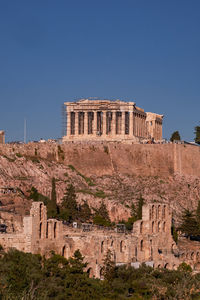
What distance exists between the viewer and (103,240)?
74.4 m

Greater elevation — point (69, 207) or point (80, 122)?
point (80, 122)

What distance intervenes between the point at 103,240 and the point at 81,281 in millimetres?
10354

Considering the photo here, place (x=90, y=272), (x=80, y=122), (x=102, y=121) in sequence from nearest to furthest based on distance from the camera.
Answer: (x=90, y=272) → (x=102, y=121) → (x=80, y=122)

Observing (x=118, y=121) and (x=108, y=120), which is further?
(x=118, y=121)

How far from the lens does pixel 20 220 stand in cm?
7875

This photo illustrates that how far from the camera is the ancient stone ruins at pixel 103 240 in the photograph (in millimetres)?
68125

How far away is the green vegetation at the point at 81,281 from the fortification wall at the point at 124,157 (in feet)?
153

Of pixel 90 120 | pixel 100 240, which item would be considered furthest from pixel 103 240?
pixel 90 120

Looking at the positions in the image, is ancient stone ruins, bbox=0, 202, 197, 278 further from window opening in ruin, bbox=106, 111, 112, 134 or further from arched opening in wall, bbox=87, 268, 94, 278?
window opening in ruin, bbox=106, 111, 112, 134

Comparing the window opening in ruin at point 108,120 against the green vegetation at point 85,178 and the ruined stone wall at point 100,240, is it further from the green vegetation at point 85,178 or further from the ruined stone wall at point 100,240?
the ruined stone wall at point 100,240

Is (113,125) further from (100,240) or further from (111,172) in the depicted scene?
(100,240)

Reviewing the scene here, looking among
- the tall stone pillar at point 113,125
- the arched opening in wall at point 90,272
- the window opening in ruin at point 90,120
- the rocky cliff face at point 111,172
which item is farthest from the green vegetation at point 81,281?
the window opening in ruin at point 90,120

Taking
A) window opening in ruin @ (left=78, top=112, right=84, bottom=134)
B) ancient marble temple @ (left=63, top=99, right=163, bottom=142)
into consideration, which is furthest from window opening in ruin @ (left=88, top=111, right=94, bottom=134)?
window opening in ruin @ (left=78, top=112, right=84, bottom=134)

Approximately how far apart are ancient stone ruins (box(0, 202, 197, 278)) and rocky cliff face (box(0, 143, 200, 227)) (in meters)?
16.8
